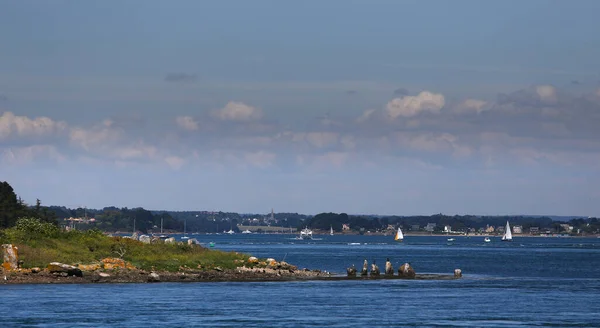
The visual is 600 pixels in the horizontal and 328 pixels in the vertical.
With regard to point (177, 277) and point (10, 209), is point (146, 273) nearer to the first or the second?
point (177, 277)

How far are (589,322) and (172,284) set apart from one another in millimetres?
43462

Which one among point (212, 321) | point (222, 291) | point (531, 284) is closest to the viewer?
point (212, 321)

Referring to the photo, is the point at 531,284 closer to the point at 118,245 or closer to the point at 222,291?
the point at 222,291

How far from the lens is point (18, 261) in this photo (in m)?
107

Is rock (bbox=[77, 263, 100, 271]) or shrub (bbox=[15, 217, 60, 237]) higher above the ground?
shrub (bbox=[15, 217, 60, 237])

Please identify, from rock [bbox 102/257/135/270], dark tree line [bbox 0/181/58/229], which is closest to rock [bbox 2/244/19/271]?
rock [bbox 102/257/135/270]

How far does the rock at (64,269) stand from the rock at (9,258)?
10.4 feet

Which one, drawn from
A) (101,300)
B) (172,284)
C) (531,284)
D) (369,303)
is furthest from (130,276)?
(531,284)

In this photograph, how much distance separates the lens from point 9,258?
105812mm

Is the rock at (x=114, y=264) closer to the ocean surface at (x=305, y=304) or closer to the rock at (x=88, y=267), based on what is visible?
the rock at (x=88, y=267)

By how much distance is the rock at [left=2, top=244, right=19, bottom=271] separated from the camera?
105m

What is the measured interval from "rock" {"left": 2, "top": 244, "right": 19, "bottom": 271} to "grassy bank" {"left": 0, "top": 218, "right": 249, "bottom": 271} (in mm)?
1600

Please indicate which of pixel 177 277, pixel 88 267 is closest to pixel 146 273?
pixel 177 277

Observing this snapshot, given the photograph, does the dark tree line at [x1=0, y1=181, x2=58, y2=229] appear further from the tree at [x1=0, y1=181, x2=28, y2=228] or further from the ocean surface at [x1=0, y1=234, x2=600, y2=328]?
the ocean surface at [x1=0, y1=234, x2=600, y2=328]
